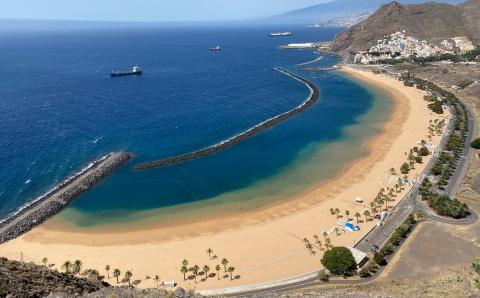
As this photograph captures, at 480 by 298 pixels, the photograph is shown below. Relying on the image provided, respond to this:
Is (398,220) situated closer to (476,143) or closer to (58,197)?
(476,143)

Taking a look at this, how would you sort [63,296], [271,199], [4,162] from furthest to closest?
[4,162], [271,199], [63,296]

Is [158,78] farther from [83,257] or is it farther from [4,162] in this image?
[83,257]

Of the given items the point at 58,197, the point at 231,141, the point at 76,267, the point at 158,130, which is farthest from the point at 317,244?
the point at 158,130

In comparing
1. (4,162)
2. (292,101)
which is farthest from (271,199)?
(292,101)

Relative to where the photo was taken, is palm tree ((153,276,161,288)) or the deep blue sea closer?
palm tree ((153,276,161,288))

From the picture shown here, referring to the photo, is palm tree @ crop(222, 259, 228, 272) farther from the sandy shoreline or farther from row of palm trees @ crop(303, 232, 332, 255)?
row of palm trees @ crop(303, 232, 332, 255)

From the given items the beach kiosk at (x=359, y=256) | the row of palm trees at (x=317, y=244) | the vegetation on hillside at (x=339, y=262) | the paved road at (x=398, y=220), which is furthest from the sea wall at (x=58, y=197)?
the beach kiosk at (x=359, y=256)

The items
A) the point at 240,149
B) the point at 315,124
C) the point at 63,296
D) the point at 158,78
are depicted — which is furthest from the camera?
the point at 158,78

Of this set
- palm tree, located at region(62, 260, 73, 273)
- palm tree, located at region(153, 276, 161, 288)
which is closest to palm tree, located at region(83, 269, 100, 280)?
palm tree, located at region(62, 260, 73, 273)
